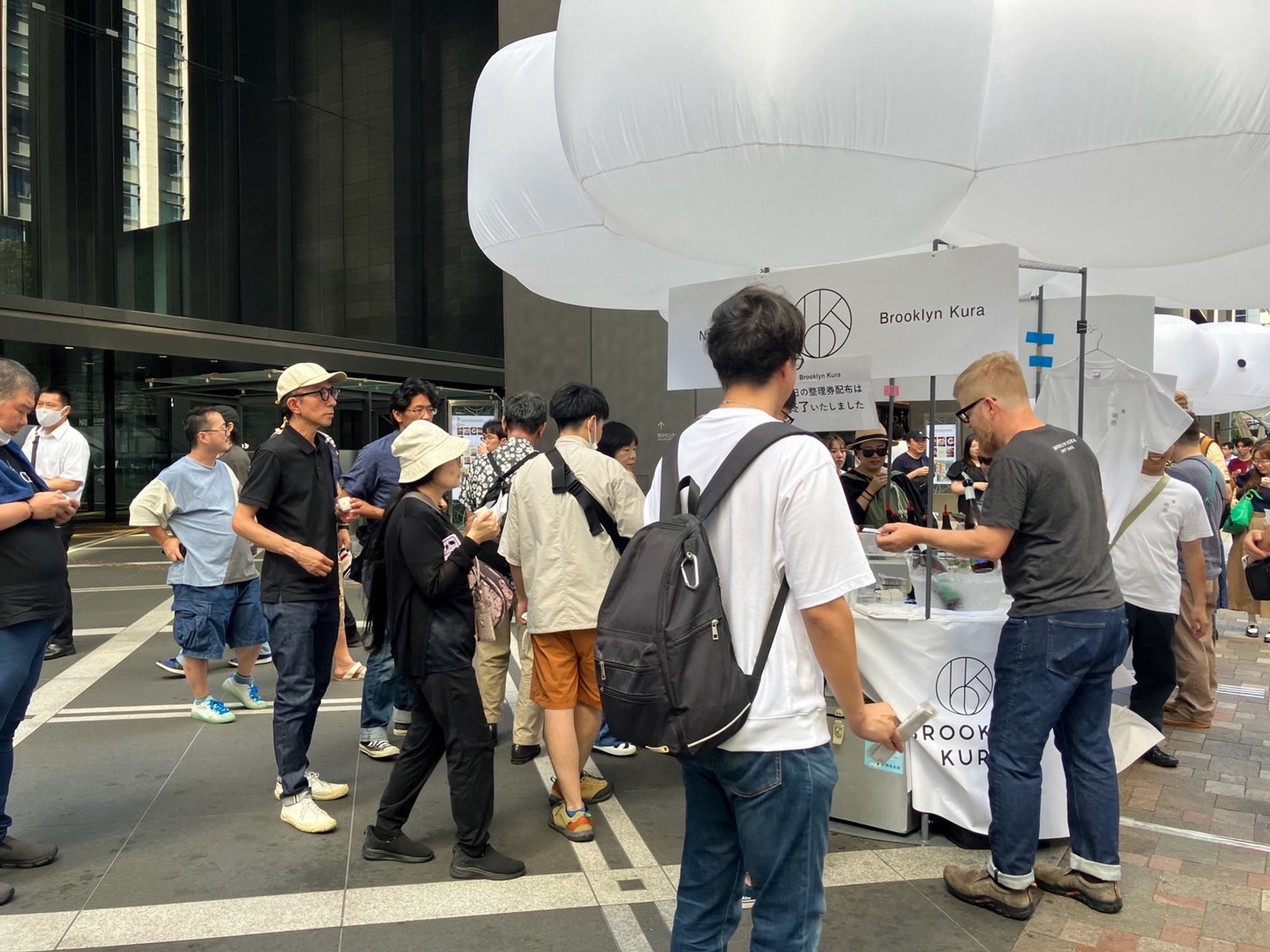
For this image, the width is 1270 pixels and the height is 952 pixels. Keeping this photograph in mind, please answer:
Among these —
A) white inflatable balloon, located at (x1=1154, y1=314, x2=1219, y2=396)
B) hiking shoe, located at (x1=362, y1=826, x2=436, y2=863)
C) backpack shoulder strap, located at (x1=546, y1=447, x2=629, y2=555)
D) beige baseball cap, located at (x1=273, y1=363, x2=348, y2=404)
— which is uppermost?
white inflatable balloon, located at (x1=1154, y1=314, x2=1219, y2=396)

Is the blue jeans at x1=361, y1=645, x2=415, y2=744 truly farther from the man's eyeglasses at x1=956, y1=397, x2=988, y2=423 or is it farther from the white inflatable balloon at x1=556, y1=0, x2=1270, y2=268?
the man's eyeglasses at x1=956, y1=397, x2=988, y2=423

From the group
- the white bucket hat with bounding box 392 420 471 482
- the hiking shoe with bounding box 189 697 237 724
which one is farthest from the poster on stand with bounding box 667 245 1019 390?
the hiking shoe with bounding box 189 697 237 724

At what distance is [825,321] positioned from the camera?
13.4 ft

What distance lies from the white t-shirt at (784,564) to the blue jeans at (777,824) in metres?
0.05

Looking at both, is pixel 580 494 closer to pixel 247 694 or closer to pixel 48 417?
pixel 247 694

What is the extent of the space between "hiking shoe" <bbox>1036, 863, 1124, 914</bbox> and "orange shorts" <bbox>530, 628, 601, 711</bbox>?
187cm

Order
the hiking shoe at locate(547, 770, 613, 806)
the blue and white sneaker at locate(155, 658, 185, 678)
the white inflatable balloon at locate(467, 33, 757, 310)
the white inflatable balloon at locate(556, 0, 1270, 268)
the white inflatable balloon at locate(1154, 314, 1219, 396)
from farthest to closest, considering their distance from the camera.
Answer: the white inflatable balloon at locate(1154, 314, 1219, 396) → the blue and white sneaker at locate(155, 658, 185, 678) → the white inflatable balloon at locate(467, 33, 757, 310) → the hiking shoe at locate(547, 770, 613, 806) → the white inflatable balloon at locate(556, 0, 1270, 268)

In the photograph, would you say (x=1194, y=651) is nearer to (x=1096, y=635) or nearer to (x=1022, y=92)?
(x=1096, y=635)

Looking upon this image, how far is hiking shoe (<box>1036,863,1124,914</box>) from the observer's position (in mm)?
3217

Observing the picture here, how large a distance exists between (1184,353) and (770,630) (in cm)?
851

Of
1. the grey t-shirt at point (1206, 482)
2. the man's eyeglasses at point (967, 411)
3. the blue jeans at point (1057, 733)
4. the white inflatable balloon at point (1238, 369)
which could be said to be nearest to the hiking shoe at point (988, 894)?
the blue jeans at point (1057, 733)

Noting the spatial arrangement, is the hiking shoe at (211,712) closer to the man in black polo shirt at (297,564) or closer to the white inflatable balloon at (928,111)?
the man in black polo shirt at (297,564)

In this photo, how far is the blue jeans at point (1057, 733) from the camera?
3.06 meters

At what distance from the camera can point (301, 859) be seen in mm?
3654
